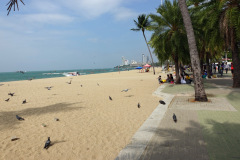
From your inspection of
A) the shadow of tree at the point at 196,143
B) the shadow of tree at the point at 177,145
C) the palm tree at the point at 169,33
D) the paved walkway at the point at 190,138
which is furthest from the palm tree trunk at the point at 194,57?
the palm tree at the point at 169,33

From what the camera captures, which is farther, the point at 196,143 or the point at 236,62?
the point at 236,62

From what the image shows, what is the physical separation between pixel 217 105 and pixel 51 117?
760cm

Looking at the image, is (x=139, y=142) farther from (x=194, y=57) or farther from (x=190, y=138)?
(x=194, y=57)

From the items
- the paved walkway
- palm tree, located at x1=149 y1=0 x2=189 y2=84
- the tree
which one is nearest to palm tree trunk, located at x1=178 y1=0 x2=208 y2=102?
the paved walkway

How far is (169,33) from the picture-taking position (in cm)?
1531

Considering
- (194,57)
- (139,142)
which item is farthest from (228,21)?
(139,142)

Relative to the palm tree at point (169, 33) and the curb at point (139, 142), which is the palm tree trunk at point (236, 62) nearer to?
the palm tree at point (169, 33)

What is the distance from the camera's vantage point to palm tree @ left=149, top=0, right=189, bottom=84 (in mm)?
14515

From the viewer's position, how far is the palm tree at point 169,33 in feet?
47.6

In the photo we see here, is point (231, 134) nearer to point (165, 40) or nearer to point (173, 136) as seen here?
point (173, 136)

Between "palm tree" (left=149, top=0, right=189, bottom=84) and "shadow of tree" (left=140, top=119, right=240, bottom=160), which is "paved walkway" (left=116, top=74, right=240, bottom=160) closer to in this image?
"shadow of tree" (left=140, top=119, right=240, bottom=160)

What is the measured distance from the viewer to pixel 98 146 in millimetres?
4348

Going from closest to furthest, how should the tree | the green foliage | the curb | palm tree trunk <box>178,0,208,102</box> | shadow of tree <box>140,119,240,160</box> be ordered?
shadow of tree <box>140,119,240,160</box>
the curb
palm tree trunk <box>178,0,208,102</box>
the tree
the green foliage

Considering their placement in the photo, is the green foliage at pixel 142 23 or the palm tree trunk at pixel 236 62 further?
the green foliage at pixel 142 23
